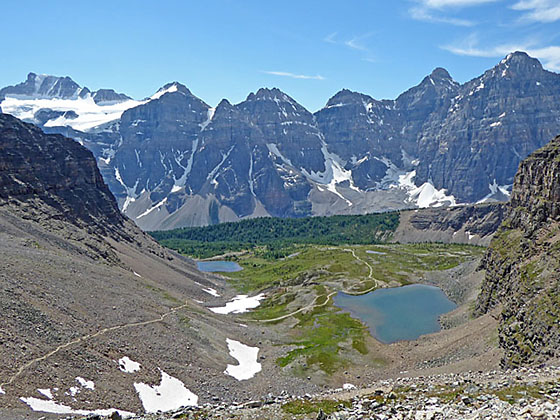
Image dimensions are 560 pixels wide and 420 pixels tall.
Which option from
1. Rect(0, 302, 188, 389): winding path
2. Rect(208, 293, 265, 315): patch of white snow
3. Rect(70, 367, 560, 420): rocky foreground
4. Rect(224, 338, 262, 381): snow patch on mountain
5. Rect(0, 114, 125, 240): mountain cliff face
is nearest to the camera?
Rect(70, 367, 560, 420): rocky foreground

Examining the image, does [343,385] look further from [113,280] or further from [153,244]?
[153,244]

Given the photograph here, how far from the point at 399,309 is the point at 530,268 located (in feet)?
169

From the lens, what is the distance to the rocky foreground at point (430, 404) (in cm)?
2781

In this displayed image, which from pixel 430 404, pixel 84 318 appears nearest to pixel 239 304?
pixel 84 318

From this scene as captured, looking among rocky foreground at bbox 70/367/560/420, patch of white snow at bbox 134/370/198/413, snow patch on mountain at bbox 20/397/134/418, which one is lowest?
patch of white snow at bbox 134/370/198/413

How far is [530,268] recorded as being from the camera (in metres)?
77.2

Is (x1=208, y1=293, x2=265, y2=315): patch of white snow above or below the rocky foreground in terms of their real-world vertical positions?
below

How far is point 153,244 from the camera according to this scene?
17500 centimetres

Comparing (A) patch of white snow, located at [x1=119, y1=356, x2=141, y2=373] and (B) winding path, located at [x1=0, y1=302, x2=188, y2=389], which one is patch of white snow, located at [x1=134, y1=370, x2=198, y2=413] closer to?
(A) patch of white snow, located at [x1=119, y1=356, x2=141, y2=373]

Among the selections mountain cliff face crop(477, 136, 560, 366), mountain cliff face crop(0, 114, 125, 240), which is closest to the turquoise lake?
mountain cliff face crop(477, 136, 560, 366)

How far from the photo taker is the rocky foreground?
27812 mm

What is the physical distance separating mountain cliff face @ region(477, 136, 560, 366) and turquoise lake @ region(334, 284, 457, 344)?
55.4ft

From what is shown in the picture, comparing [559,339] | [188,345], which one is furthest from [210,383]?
[559,339]

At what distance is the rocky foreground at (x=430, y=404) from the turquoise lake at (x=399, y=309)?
6269 centimetres
